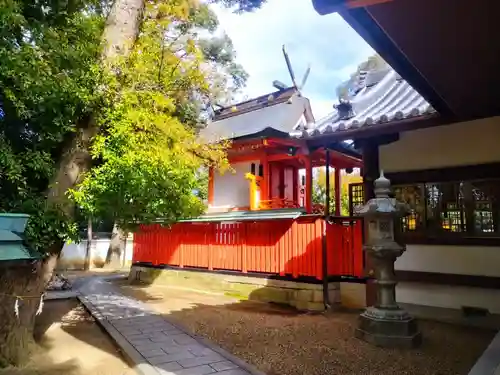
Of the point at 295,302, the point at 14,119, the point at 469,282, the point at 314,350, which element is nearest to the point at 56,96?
the point at 14,119

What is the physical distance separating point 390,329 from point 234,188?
10.1 meters

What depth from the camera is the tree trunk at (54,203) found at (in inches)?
190

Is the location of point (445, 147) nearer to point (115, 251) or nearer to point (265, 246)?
point (265, 246)

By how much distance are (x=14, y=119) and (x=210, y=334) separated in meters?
4.30

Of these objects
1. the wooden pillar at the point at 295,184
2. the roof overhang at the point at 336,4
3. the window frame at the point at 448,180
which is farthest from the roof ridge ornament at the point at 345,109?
the wooden pillar at the point at 295,184

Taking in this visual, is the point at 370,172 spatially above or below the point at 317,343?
above

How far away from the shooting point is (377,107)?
24.4ft

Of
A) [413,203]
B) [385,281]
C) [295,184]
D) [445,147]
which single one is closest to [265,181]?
[295,184]

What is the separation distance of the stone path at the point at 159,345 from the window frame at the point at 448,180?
3.51m

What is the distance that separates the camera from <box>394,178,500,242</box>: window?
6191mm

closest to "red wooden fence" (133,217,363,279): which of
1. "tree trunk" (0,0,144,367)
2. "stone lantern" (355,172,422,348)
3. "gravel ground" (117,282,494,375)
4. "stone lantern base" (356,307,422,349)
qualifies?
"gravel ground" (117,282,494,375)

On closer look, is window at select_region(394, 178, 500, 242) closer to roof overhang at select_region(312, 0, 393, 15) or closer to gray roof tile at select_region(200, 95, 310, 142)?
roof overhang at select_region(312, 0, 393, 15)

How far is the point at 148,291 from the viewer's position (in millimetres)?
10812

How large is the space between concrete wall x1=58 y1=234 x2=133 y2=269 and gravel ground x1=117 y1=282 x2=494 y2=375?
12843 millimetres
